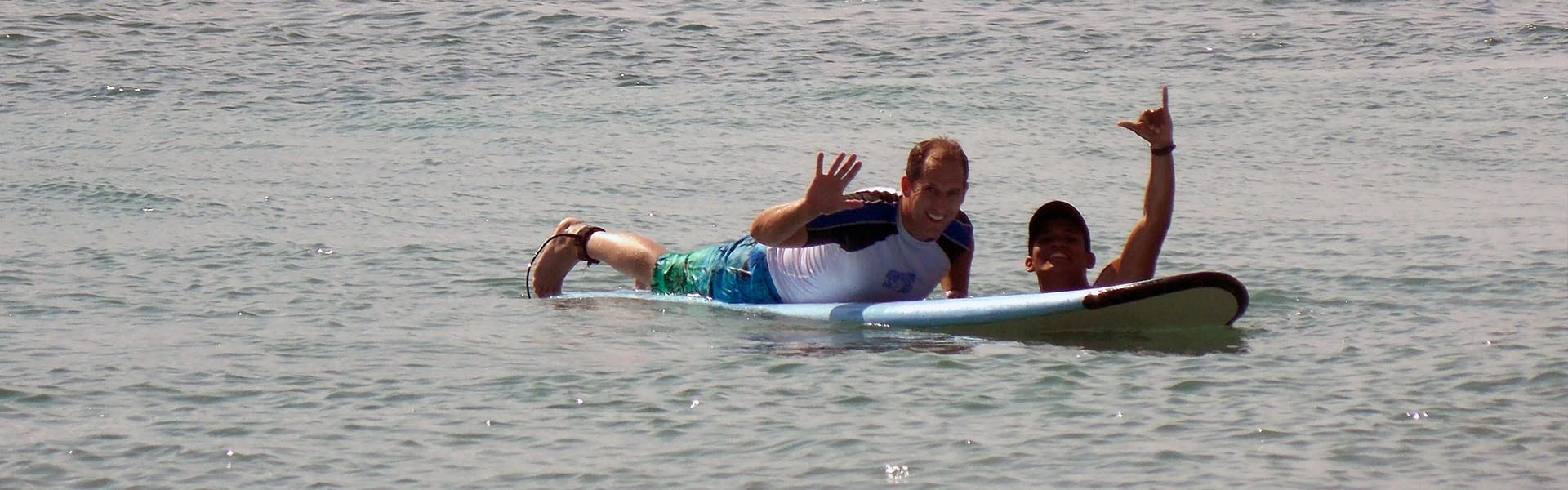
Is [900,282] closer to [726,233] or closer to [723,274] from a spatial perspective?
[723,274]

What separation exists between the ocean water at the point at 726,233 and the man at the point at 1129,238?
0.45 meters

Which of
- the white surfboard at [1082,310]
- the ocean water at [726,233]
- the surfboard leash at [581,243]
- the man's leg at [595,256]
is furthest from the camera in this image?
the surfboard leash at [581,243]

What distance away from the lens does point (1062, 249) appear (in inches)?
254

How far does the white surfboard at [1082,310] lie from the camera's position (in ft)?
19.4

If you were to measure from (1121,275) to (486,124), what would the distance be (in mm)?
7825

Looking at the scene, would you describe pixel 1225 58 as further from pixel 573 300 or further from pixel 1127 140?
pixel 573 300

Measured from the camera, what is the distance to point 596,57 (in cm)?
1647

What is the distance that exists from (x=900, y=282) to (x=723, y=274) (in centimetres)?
79

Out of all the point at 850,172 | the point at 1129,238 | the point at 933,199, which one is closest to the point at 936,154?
the point at 933,199

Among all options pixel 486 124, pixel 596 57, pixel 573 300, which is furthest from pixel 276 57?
pixel 573 300

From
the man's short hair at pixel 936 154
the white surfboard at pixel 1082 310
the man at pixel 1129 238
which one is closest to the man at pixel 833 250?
the man's short hair at pixel 936 154

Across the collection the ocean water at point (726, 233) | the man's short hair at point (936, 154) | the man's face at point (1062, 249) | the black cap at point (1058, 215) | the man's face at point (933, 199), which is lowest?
the ocean water at point (726, 233)

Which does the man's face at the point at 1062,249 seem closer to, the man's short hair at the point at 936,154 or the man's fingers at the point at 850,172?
the man's short hair at the point at 936,154

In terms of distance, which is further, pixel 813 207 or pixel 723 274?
pixel 723 274
